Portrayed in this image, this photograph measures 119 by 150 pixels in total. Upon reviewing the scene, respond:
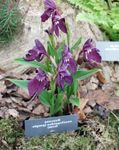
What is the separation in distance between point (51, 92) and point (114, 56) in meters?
0.51

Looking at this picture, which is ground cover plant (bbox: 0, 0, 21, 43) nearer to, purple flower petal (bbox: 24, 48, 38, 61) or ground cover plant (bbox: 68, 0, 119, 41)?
ground cover plant (bbox: 68, 0, 119, 41)

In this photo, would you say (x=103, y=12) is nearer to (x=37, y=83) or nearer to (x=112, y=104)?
(x=112, y=104)

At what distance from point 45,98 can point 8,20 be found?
0.59 meters

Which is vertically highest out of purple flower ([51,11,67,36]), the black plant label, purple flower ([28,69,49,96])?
purple flower ([51,11,67,36])

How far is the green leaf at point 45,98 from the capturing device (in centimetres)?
180

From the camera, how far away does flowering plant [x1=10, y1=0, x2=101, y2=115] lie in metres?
1.62

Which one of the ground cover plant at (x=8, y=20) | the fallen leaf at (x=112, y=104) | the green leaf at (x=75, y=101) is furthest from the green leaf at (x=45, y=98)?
the ground cover plant at (x=8, y=20)

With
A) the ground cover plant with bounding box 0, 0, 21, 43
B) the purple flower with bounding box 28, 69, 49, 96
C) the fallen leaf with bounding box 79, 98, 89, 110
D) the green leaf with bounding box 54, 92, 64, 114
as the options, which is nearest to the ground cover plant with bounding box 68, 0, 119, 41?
the ground cover plant with bounding box 0, 0, 21, 43

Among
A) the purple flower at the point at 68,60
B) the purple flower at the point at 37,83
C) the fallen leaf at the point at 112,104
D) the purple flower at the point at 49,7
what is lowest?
the fallen leaf at the point at 112,104

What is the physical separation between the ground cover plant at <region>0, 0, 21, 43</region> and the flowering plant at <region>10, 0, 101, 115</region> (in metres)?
0.41

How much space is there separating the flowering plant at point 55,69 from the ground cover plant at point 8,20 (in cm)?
41

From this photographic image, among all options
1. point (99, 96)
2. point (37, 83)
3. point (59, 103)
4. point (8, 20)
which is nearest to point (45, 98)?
point (59, 103)

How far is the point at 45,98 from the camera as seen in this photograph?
1818mm

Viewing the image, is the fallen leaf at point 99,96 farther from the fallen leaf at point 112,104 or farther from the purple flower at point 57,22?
the purple flower at point 57,22
